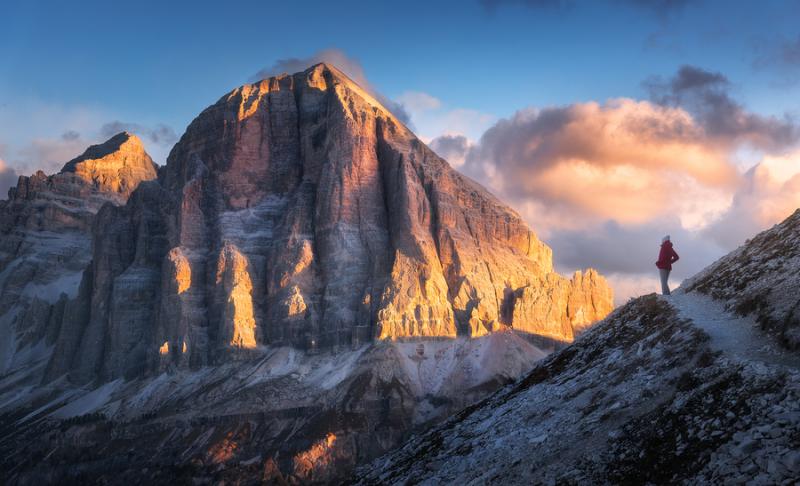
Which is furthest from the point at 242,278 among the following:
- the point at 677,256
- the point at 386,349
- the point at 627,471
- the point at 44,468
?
the point at 627,471

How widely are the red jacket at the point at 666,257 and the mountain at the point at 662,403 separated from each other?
1.89m

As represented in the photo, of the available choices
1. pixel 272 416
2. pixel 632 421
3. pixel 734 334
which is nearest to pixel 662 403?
pixel 632 421

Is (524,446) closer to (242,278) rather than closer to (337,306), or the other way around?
(337,306)

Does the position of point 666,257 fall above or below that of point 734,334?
above

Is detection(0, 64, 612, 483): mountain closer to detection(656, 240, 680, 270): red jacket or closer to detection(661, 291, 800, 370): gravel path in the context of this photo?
detection(656, 240, 680, 270): red jacket

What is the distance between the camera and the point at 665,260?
42.3 metres

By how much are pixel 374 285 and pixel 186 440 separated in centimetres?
5380

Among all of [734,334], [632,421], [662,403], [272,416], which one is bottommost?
[632,421]

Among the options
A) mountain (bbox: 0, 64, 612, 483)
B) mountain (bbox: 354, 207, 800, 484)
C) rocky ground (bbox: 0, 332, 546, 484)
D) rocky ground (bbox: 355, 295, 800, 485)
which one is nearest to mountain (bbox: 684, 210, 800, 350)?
mountain (bbox: 354, 207, 800, 484)

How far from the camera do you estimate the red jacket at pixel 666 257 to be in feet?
139

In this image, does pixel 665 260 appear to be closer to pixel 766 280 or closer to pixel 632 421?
pixel 766 280

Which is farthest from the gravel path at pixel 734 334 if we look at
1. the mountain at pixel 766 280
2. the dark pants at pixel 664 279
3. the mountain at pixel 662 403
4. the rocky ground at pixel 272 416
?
the rocky ground at pixel 272 416

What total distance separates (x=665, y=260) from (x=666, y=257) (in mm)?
216

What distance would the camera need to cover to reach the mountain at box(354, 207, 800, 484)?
69.8 feet
